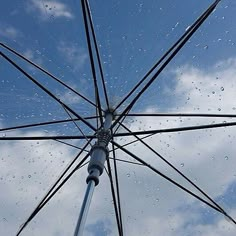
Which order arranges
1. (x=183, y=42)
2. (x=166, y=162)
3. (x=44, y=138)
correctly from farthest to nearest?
(x=166, y=162), (x=44, y=138), (x=183, y=42)

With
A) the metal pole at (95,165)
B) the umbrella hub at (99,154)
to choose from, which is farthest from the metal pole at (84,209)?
the umbrella hub at (99,154)

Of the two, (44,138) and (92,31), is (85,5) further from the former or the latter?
(44,138)

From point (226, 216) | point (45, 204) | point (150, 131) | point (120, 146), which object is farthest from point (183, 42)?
point (45, 204)

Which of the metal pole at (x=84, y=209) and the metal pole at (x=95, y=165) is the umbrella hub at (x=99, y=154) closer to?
the metal pole at (x=95, y=165)

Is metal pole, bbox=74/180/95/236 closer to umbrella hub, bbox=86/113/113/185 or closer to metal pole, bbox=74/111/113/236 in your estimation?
metal pole, bbox=74/111/113/236

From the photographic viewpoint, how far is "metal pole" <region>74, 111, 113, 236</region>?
4.39m

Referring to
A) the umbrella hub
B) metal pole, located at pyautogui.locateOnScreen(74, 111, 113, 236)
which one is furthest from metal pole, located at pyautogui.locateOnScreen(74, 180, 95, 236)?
Result: the umbrella hub

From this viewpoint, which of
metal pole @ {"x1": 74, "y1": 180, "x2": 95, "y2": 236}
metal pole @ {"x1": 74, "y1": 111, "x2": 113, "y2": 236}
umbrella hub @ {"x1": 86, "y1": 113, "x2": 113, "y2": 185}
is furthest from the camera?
umbrella hub @ {"x1": 86, "y1": 113, "x2": 113, "y2": 185}

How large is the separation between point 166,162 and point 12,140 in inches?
114

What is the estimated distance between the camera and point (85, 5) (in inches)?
233

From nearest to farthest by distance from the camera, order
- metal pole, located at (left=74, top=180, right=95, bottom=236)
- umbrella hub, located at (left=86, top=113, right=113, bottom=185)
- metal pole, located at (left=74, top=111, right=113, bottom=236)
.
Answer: metal pole, located at (left=74, top=180, right=95, bottom=236), metal pole, located at (left=74, top=111, right=113, bottom=236), umbrella hub, located at (left=86, top=113, right=113, bottom=185)

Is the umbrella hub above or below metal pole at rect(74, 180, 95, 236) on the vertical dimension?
above

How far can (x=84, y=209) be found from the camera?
15.0 ft

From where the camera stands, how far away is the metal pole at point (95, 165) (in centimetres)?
439
